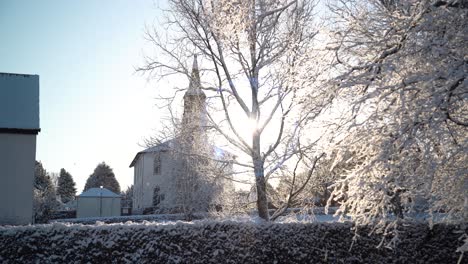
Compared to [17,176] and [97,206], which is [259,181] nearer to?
[17,176]

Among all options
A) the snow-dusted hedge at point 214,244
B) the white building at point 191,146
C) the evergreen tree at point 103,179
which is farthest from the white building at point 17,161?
the evergreen tree at point 103,179

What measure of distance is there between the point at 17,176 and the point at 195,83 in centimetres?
973

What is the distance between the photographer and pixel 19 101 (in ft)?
69.5

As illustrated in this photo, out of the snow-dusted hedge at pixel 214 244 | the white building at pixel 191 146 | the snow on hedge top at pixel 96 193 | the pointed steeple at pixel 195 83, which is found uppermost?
the pointed steeple at pixel 195 83

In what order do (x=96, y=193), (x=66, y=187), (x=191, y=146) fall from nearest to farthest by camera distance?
(x=191, y=146), (x=96, y=193), (x=66, y=187)

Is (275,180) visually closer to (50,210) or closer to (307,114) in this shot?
(307,114)

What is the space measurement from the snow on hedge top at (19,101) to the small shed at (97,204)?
17.7m

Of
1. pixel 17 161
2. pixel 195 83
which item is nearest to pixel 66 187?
pixel 17 161

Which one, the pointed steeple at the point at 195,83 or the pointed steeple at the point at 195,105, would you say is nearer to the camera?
the pointed steeple at the point at 195,105

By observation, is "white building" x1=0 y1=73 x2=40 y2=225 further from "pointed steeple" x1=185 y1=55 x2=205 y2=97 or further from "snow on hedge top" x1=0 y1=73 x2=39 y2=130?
"pointed steeple" x1=185 y1=55 x2=205 y2=97

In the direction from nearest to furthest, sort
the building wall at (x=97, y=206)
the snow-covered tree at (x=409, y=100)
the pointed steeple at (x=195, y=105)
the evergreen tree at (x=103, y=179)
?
the snow-covered tree at (x=409, y=100) → the pointed steeple at (x=195, y=105) → the building wall at (x=97, y=206) → the evergreen tree at (x=103, y=179)

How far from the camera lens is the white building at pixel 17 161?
18766 mm

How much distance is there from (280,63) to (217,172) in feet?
14.4

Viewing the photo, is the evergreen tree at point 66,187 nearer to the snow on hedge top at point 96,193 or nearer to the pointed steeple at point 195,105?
the snow on hedge top at point 96,193
